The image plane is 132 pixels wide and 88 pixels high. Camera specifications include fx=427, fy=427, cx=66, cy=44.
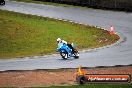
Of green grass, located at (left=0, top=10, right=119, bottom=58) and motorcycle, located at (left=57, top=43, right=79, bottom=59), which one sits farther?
green grass, located at (left=0, top=10, right=119, bottom=58)

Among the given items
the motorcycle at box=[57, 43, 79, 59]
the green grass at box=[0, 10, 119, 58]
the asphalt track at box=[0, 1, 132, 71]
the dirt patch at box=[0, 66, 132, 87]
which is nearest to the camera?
the dirt patch at box=[0, 66, 132, 87]

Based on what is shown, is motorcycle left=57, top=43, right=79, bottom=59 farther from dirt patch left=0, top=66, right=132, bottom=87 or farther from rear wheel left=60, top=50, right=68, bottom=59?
dirt patch left=0, top=66, right=132, bottom=87

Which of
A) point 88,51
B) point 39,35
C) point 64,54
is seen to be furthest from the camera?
point 39,35

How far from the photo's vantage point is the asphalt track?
27.6 m

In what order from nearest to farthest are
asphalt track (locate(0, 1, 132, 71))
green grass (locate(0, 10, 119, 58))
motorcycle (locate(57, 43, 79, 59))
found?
asphalt track (locate(0, 1, 132, 71)) < motorcycle (locate(57, 43, 79, 59)) < green grass (locate(0, 10, 119, 58))

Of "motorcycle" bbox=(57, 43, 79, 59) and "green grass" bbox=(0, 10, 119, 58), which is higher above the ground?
"motorcycle" bbox=(57, 43, 79, 59)

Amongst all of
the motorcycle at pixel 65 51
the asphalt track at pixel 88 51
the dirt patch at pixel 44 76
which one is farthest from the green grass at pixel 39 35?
the dirt patch at pixel 44 76

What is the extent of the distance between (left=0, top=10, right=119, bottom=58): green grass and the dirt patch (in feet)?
20.8

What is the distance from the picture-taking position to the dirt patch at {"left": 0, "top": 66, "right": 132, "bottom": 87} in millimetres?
22891

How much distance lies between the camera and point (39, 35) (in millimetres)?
37844

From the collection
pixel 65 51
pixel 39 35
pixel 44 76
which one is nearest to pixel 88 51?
pixel 65 51

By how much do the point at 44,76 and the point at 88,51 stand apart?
26.5ft

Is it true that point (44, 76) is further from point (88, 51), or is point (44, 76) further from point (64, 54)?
point (88, 51)

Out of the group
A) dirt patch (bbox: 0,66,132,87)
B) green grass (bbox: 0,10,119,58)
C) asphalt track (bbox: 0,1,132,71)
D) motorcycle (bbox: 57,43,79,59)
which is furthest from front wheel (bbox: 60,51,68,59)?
dirt patch (bbox: 0,66,132,87)
